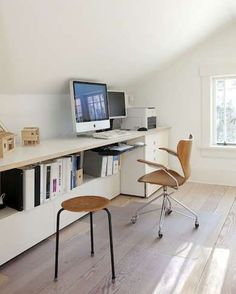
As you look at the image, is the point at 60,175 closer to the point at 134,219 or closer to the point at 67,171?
the point at 67,171

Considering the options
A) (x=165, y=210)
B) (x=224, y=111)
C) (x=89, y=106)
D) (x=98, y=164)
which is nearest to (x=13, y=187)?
(x=98, y=164)

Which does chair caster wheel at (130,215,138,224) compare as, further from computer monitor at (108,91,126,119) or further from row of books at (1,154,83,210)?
computer monitor at (108,91,126,119)

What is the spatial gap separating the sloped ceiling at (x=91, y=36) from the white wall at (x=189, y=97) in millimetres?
316

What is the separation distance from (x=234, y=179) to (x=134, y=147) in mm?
1546

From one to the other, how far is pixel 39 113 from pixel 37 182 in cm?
97

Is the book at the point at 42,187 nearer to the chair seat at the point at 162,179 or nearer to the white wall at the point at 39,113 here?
the white wall at the point at 39,113

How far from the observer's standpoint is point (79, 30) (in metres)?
2.46

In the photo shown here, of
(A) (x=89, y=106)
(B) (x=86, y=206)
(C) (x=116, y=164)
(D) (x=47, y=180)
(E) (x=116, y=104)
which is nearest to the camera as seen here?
(B) (x=86, y=206)

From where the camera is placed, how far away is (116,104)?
4008 mm

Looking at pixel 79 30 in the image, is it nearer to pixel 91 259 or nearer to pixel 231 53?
pixel 91 259

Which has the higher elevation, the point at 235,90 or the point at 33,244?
the point at 235,90

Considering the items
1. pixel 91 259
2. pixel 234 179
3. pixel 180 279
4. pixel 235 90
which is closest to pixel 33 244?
pixel 91 259

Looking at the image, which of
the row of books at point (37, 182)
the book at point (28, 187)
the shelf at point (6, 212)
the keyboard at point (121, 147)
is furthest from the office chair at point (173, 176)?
the shelf at point (6, 212)

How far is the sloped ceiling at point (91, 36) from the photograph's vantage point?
210cm
